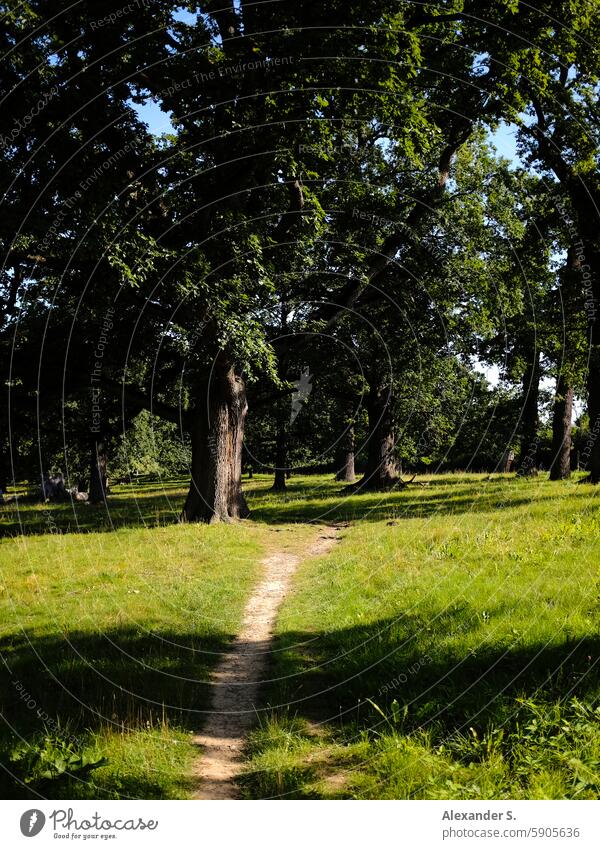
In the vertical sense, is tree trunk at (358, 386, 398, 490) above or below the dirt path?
above

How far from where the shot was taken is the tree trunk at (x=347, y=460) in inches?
1672

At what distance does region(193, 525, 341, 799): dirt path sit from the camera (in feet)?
18.2

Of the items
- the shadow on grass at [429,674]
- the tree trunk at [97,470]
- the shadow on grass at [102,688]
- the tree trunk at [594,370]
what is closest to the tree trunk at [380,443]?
the tree trunk at [594,370]

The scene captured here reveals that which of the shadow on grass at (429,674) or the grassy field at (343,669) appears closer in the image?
the grassy field at (343,669)

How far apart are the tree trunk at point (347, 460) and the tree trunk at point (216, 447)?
67.4 ft

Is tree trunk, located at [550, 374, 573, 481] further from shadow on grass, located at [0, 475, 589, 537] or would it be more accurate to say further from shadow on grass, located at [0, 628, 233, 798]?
shadow on grass, located at [0, 628, 233, 798]

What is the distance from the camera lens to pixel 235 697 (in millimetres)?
7328

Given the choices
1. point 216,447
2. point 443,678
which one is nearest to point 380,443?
point 216,447

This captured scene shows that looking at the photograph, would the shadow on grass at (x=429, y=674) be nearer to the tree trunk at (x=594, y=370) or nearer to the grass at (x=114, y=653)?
the grass at (x=114, y=653)

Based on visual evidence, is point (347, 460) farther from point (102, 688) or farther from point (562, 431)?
point (102, 688)

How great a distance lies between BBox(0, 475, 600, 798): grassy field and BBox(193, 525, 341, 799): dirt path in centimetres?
17

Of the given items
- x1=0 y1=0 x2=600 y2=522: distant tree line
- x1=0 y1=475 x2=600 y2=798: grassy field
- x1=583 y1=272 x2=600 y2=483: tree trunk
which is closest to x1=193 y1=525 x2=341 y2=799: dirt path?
x1=0 y1=475 x2=600 y2=798: grassy field

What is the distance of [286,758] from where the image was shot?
5660 millimetres

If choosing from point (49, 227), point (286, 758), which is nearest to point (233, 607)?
point (286, 758)
